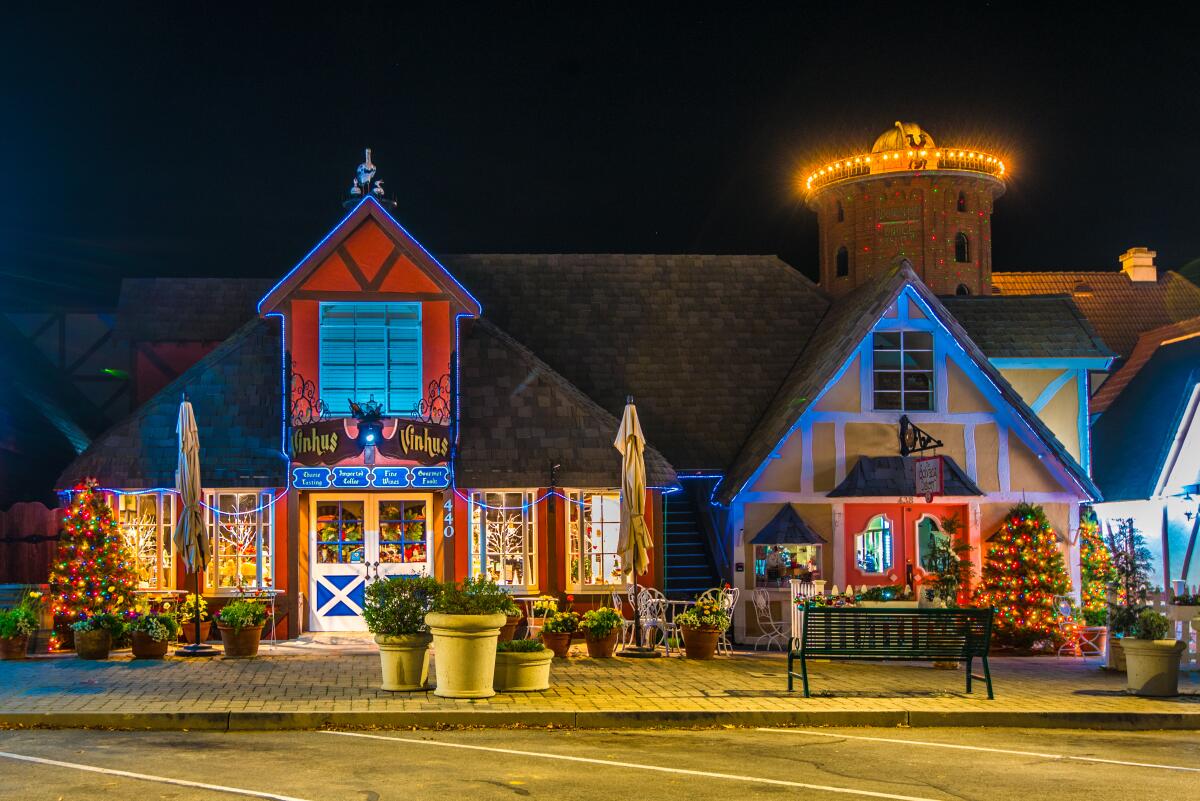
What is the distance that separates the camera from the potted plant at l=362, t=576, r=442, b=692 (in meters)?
15.1

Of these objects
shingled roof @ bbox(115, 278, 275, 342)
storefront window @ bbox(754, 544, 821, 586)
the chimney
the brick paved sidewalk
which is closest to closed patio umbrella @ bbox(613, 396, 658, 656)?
the brick paved sidewalk

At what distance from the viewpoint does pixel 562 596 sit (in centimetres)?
2150

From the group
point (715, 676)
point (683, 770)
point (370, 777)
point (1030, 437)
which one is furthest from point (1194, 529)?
point (370, 777)

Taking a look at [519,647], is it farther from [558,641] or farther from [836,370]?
[836,370]

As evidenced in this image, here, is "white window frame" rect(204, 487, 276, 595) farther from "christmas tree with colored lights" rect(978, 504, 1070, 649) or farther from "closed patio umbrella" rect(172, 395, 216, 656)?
"christmas tree with colored lights" rect(978, 504, 1070, 649)

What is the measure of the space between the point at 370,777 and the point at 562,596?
36.9 feet

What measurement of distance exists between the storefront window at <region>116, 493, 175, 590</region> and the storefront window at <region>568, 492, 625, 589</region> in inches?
232

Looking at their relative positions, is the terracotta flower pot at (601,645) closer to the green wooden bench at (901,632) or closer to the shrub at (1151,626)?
the green wooden bench at (901,632)

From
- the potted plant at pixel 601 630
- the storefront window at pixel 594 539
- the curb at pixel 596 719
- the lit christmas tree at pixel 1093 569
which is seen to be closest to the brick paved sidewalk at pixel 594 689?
the curb at pixel 596 719

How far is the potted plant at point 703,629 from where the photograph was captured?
19000mm

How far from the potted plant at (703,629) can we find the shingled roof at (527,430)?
2.83 meters

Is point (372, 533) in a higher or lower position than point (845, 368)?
lower

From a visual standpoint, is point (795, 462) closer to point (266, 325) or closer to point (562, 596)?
point (562, 596)

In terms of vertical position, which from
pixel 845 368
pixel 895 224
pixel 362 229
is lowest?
pixel 845 368
